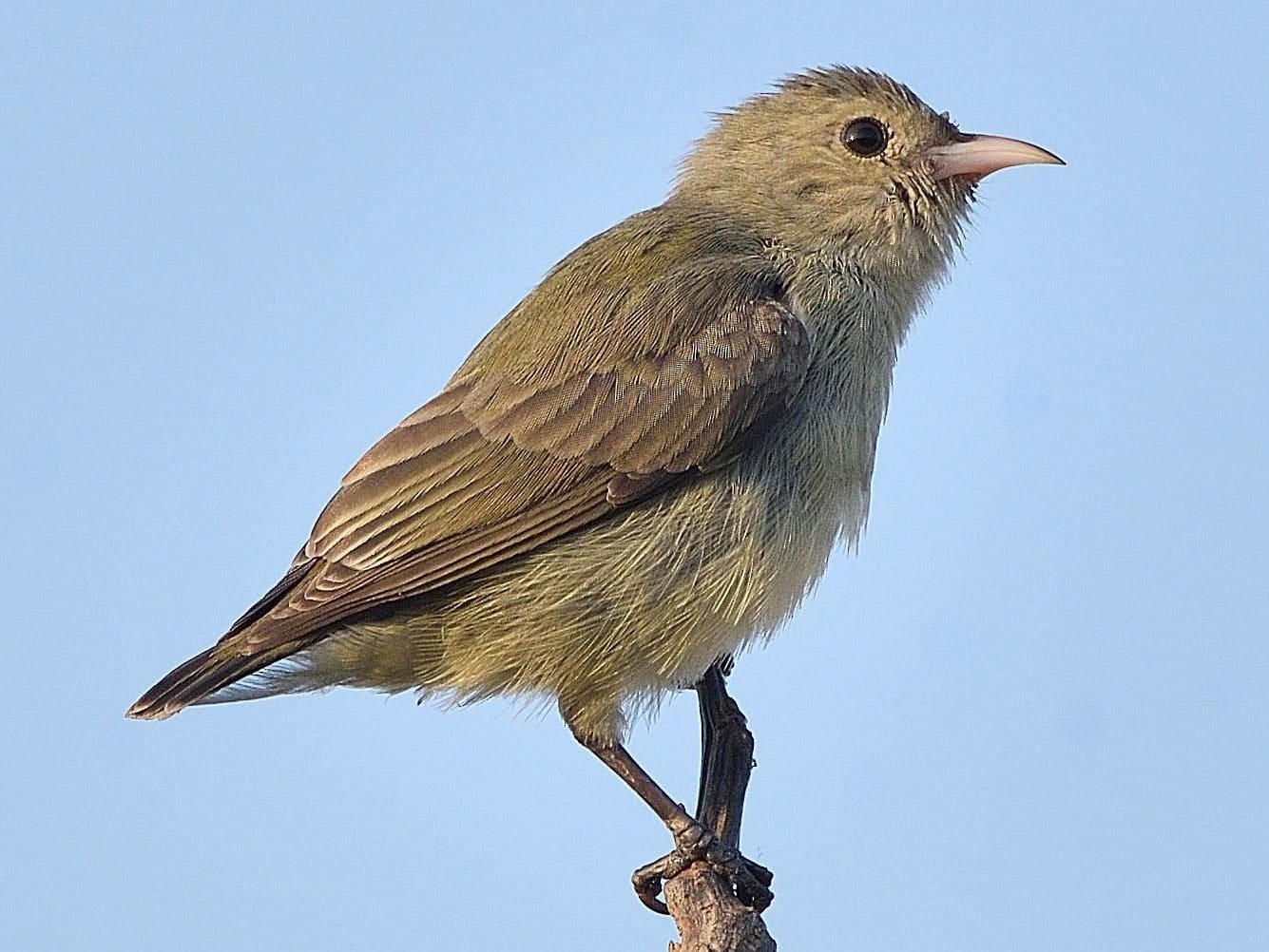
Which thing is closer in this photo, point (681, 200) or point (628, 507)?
point (628, 507)

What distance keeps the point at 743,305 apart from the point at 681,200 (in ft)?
3.65

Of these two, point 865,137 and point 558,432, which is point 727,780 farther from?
point 865,137

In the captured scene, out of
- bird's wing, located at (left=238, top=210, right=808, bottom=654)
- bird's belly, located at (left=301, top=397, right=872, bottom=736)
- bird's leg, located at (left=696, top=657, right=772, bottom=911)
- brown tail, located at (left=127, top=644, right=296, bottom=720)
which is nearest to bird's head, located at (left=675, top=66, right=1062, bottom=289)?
bird's wing, located at (left=238, top=210, right=808, bottom=654)

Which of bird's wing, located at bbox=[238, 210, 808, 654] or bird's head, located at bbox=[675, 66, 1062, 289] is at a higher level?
bird's head, located at bbox=[675, 66, 1062, 289]

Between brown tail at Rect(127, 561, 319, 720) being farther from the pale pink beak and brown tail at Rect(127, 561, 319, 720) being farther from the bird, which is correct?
the pale pink beak

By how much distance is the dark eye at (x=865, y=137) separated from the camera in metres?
7.40

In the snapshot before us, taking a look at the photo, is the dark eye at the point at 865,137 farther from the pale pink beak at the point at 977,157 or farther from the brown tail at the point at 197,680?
the brown tail at the point at 197,680

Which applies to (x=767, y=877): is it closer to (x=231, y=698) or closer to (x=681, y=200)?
(x=231, y=698)

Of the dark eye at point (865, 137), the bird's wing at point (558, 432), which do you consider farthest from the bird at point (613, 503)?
the dark eye at point (865, 137)

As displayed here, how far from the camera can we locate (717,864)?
6.16 meters

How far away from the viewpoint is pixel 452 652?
6621 millimetres

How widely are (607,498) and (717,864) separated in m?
1.27

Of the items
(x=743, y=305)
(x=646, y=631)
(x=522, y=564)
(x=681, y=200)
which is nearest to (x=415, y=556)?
(x=522, y=564)

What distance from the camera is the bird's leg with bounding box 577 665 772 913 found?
621 centimetres
